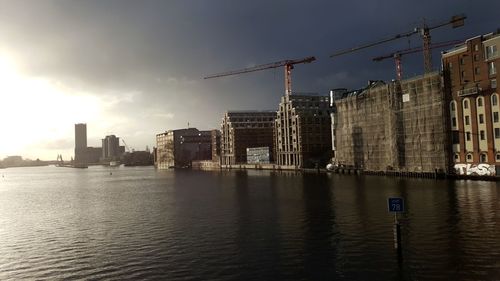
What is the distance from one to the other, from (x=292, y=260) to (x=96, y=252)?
23384 millimetres

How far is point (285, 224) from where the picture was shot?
63.1 metres

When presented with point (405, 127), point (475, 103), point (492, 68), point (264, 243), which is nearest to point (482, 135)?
point (475, 103)

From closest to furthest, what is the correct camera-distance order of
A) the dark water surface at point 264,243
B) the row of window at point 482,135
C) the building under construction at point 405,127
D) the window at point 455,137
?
the dark water surface at point 264,243
the row of window at point 482,135
the window at point 455,137
the building under construction at point 405,127

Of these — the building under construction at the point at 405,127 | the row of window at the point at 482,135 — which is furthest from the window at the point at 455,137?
the row of window at the point at 482,135

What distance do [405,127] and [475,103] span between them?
34745 mm

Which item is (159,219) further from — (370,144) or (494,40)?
(370,144)

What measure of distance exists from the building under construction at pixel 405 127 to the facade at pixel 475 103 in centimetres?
537

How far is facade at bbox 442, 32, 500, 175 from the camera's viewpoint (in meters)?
128

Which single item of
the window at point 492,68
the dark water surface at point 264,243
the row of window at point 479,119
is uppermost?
the window at point 492,68

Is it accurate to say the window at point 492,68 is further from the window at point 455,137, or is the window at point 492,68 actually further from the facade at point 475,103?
the window at point 455,137

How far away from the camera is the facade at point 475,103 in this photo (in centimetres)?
12756

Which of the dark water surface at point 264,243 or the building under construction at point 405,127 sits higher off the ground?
the building under construction at point 405,127

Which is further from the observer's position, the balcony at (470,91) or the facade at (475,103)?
the balcony at (470,91)

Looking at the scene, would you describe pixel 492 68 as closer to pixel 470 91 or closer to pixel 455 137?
pixel 470 91
